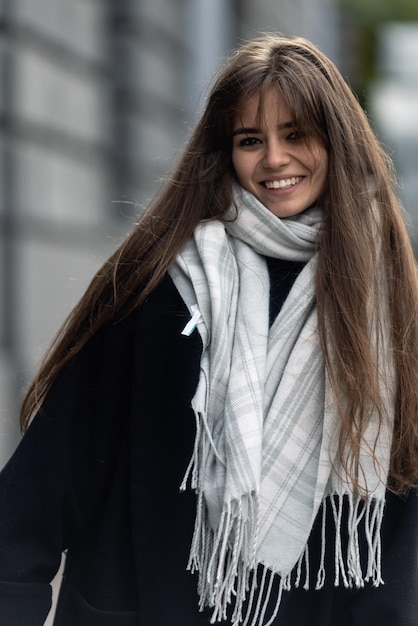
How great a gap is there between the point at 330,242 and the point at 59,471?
779 mm

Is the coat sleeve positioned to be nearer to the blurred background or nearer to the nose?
the nose

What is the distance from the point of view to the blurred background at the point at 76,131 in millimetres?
5852

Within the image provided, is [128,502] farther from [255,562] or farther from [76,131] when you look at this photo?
[76,131]

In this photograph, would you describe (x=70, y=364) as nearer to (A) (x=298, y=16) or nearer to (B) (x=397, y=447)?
(B) (x=397, y=447)

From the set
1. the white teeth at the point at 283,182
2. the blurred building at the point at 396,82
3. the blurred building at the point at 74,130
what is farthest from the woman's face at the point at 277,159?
the blurred building at the point at 396,82

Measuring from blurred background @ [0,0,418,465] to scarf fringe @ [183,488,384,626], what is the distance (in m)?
0.94

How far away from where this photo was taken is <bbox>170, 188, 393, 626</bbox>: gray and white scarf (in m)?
2.13

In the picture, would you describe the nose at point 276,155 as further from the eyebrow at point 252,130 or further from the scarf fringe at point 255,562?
the scarf fringe at point 255,562

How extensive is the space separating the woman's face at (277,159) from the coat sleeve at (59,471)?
1.41 ft

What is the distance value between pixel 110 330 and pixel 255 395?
1.23 feet

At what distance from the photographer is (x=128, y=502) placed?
2268mm

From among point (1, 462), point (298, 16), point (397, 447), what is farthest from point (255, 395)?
point (298, 16)

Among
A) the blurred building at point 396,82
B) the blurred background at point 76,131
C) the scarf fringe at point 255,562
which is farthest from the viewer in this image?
the blurred building at point 396,82

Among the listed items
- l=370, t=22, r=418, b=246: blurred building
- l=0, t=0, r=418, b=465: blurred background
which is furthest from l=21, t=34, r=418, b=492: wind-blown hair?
l=370, t=22, r=418, b=246: blurred building
